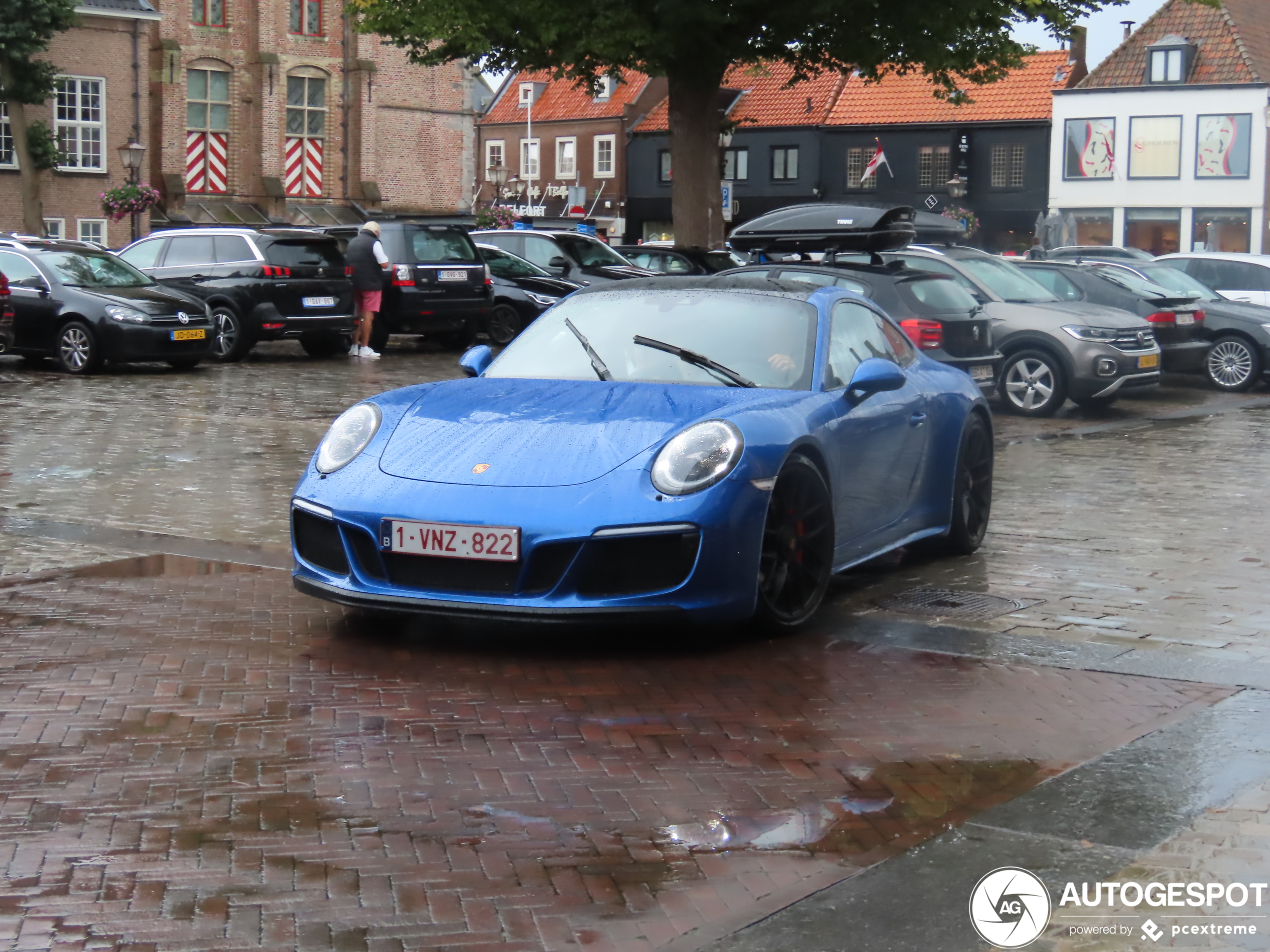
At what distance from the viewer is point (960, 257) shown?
17.5 meters

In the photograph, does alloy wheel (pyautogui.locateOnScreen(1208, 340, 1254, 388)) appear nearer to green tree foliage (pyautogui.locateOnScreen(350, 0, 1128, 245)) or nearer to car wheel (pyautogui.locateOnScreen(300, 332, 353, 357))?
green tree foliage (pyautogui.locateOnScreen(350, 0, 1128, 245))

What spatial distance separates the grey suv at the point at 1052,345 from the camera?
16500 mm

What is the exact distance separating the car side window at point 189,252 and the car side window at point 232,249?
0.09 m

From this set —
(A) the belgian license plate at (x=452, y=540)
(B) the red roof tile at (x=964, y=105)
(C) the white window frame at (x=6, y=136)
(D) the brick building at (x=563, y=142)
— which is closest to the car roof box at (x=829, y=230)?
(A) the belgian license plate at (x=452, y=540)

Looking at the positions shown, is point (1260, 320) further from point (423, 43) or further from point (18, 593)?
point (18, 593)

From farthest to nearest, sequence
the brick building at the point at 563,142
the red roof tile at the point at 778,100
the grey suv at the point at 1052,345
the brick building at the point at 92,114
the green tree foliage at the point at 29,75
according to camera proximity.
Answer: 1. the brick building at the point at 563,142
2. the red roof tile at the point at 778,100
3. the brick building at the point at 92,114
4. the green tree foliage at the point at 29,75
5. the grey suv at the point at 1052,345

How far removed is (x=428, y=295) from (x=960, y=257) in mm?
8215

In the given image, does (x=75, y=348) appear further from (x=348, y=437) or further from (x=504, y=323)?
(x=348, y=437)

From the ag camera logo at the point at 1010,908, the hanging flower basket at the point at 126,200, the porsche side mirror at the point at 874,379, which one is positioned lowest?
the ag camera logo at the point at 1010,908

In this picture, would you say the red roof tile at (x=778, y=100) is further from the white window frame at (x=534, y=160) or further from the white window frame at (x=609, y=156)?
the white window frame at (x=534, y=160)

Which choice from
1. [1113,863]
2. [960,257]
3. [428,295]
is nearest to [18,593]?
[1113,863]

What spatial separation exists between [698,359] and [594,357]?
0.47 m

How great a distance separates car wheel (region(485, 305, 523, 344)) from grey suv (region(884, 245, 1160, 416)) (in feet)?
27.9

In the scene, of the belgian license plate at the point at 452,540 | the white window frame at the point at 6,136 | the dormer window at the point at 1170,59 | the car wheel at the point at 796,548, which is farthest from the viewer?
the dormer window at the point at 1170,59
